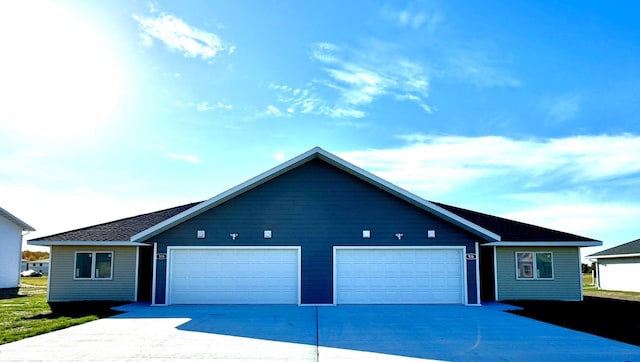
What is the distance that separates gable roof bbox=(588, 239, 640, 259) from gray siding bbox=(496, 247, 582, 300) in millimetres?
9705

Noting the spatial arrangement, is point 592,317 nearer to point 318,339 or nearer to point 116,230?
point 318,339

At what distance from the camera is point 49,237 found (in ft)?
60.8

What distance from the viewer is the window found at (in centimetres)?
1905

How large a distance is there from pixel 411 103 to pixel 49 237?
44.5 feet

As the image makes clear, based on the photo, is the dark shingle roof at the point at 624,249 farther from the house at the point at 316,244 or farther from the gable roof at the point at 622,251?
the house at the point at 316,244

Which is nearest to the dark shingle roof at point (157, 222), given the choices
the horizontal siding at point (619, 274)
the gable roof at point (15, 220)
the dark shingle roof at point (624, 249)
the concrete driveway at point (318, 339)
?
the concrete driveway at point (318, 339)

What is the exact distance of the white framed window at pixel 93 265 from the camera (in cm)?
1858

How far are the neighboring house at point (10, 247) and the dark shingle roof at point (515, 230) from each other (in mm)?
24124

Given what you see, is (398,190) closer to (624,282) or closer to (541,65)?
(541,65)

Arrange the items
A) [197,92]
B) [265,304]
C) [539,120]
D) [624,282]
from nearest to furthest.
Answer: [197,92], [265,304], [539,120], [624,282]

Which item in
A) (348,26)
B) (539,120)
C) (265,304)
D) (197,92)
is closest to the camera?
(348,26)

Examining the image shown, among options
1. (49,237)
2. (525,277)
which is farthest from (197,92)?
(525,277)

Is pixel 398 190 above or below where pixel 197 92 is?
below

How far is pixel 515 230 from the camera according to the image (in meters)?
19.9
